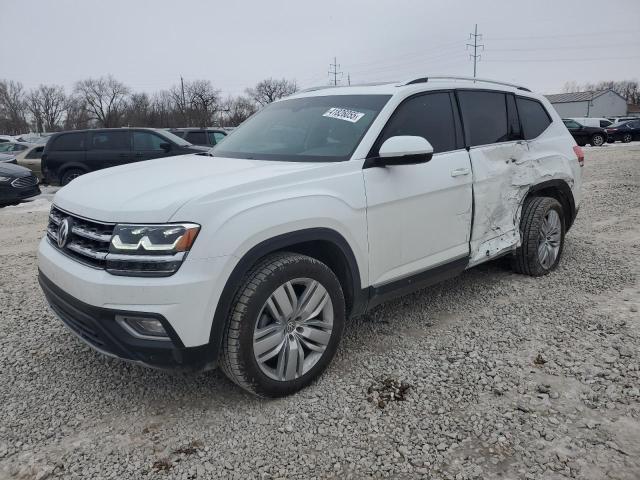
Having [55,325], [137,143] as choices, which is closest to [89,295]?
[55,325]

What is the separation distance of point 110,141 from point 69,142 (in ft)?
3.81

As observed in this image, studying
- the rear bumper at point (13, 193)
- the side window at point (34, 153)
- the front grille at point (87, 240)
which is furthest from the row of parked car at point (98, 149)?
the front grille at point (87, 240)

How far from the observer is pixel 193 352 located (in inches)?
95.3

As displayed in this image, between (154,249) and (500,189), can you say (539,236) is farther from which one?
(154,249)

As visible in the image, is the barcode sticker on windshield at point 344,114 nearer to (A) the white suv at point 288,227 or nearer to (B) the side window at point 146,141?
(A) the white suv at point 288,227

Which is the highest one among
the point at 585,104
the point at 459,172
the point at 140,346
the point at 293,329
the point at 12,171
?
the point at 585,104

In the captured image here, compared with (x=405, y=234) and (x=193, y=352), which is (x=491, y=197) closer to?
(x=405, y=234)

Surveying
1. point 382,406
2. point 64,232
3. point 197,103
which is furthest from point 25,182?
point 197,103

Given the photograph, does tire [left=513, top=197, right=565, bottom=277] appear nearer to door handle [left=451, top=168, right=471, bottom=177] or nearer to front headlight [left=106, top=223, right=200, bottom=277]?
door handle [left=451, top=168, right=471, bottom=177]

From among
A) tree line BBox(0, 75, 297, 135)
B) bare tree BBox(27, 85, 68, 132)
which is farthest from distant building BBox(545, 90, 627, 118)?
bare tree BBox(27, 85, 68, 132)

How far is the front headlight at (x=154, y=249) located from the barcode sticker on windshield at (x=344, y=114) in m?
1.51

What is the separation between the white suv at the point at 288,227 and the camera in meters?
2.38

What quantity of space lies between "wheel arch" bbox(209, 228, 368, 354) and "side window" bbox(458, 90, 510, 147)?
1.61 m

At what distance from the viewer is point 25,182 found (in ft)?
34.2
